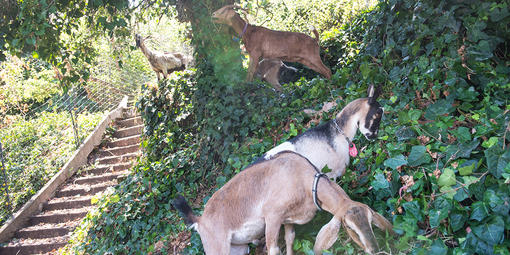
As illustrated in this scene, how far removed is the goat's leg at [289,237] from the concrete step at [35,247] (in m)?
7.08

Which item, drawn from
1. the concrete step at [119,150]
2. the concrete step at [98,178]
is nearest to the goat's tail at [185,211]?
the concrete step at [98,178]

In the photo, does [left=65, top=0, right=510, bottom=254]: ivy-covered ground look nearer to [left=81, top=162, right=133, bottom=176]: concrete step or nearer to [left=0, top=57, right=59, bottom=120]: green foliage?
[left=81, top=162, right=133, bottom=176]: concrete step

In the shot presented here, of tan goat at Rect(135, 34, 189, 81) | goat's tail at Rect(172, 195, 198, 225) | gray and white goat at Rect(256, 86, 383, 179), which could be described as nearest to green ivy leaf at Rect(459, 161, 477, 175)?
gray and white goat at Rect(256, 86, 383, 179)

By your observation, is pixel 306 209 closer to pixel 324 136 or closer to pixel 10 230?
pixel 324 136

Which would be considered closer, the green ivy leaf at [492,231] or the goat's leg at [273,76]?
the green ivy leaf at [492,231]

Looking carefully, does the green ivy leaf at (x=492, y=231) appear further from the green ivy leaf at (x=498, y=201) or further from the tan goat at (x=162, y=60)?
the tan goat at (x=162, y=60)

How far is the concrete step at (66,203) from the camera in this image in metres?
10.1

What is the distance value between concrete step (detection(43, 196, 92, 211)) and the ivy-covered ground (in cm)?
206

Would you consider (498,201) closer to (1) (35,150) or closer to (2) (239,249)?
(2) (239,249)

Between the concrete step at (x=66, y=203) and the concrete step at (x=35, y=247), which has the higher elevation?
the concrete step at (x=66, y=203)

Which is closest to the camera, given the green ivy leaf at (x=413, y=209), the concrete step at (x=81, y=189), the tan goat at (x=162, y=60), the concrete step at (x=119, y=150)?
the green ivy leaf at (x=413, y=209)

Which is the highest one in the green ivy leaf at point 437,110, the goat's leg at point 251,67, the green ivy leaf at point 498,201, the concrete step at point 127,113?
the goat's leg at point 251,67

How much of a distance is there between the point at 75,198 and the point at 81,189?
32 centimetres

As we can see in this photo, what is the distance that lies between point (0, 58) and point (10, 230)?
5.49 metres
